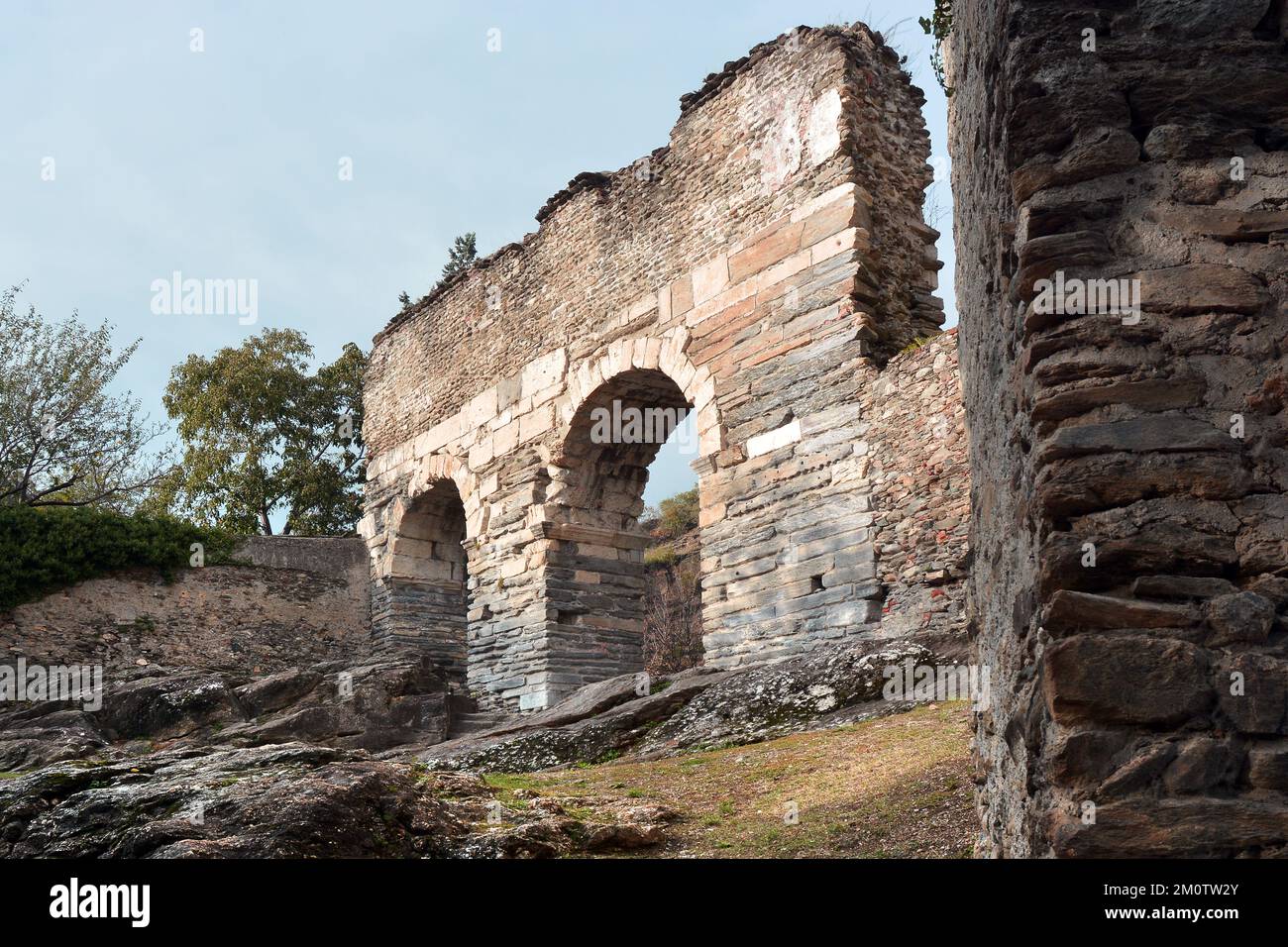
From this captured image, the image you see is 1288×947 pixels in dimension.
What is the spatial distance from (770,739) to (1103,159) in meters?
5.76

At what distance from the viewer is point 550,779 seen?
25.2 ft

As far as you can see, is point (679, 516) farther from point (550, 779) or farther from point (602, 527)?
point (550, 779)

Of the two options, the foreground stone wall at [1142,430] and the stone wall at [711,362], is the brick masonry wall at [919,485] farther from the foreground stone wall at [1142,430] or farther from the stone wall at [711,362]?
the foreground stone wall at [1142,430]

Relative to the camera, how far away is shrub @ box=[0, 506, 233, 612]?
1559 centimetres

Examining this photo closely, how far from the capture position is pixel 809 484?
10.4 m

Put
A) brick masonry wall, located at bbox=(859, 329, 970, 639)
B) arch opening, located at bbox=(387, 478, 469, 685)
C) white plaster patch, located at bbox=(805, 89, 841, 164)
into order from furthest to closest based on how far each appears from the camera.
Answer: arch opening, located at bbox=(387, 478, 469, 685) < white plaster patch, located at bbox=(805, 89, 841, 164) < brick masonry wall, located at bbox=(859, 329, 970, 639)

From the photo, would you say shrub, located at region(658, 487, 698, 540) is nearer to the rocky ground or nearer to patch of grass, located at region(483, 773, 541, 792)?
the rocky ground

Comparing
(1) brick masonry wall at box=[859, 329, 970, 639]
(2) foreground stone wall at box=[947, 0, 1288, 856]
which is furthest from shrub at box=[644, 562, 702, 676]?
(2) foreground stone wall at box=[947, 0, 1288, 856]

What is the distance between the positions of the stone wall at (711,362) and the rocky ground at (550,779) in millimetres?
1456

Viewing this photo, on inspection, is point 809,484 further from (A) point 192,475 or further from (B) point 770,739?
(A) point 192,475

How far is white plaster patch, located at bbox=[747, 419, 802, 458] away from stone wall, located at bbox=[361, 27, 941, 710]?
28 millimetres

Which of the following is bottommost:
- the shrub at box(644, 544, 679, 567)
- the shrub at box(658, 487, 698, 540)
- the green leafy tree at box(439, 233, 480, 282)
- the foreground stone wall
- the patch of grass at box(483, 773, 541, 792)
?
the patch of grass at box(483, 773, 541, 792)

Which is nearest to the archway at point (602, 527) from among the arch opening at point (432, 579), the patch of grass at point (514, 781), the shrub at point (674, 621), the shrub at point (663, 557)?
the arch opening at point (432, 579)
